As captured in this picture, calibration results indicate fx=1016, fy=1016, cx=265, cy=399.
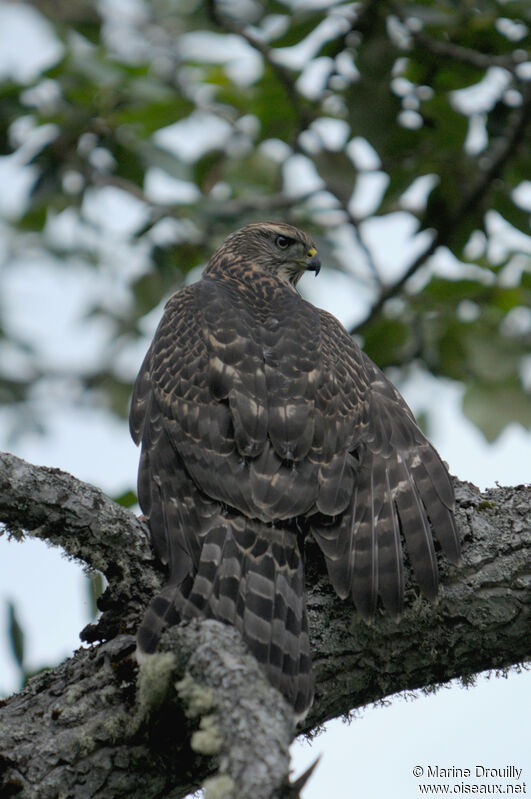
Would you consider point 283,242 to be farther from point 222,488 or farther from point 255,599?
point 255,599

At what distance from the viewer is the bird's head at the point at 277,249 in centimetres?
591

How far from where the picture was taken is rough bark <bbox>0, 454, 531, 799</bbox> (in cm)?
300

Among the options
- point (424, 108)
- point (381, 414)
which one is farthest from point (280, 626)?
point (424, 108)

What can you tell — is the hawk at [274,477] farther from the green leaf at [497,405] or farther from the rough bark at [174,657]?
the green leaf at [497,405]

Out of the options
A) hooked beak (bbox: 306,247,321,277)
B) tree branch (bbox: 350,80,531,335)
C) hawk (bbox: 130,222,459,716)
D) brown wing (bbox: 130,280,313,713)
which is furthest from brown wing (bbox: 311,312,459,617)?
hooked beak (bbox: 306,247,321,277)

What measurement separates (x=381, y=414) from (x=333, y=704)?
4.27ft

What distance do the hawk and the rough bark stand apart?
11 centimetres

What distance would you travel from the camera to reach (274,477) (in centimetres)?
373

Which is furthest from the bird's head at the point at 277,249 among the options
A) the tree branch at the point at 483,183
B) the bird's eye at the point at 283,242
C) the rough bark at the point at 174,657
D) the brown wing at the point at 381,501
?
the rough bark at the point at 174,657

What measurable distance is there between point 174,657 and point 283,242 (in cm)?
348

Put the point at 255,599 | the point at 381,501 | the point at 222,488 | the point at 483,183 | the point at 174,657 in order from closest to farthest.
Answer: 1. the point at 174,657
2. the point at 255,599
3. the point at 222,488
4. the point at 381,501
5. the point at 483,183

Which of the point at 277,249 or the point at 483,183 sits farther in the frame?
the point at 277,249

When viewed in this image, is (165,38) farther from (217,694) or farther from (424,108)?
(217,694)

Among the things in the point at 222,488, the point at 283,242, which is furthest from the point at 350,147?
Result: the point at 222,488
